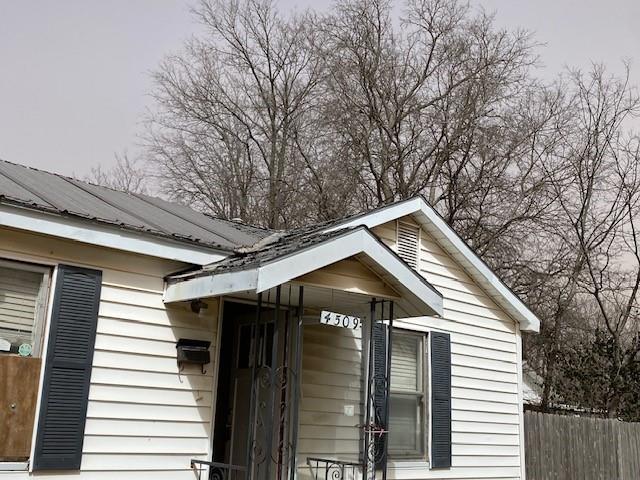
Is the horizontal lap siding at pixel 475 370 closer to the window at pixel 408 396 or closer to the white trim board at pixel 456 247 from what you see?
the white trim board at pixel 456 247

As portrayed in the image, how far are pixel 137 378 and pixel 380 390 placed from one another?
108 inches

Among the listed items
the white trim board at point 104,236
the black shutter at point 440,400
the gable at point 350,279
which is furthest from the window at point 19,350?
the black shutter at point 440,400

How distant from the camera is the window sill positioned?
5290 millimetres

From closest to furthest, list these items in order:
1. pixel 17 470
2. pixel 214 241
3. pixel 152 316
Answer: pixel 17 470 → pixel 152 316 → pixel 214 241

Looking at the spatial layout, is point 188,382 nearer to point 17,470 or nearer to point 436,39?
point 17,470

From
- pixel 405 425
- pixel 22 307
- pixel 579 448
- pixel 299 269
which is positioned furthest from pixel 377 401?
pixel 579 448

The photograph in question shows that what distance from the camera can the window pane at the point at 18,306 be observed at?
5.51m

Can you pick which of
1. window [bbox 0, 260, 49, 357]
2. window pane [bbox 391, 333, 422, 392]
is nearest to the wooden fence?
window pane [bbox 391, 333, 422, 392]

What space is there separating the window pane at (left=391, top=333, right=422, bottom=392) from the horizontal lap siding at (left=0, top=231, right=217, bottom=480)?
2.62m

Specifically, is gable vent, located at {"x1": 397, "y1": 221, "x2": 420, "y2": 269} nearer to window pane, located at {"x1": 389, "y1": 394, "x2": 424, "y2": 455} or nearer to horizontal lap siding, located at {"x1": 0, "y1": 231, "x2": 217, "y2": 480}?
window pane, located at {"x1": 389, "y1": 394, "x2": 424, "y2": 455}

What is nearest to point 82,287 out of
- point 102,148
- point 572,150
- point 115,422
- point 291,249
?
point 115,422

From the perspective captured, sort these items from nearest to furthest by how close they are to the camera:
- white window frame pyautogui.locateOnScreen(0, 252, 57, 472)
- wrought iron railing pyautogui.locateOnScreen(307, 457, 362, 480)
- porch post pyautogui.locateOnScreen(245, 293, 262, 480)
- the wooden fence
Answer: white window frame pyautogui.locateOnScreen(0, 252, 57, 472), porch post pyautogui.locateOnScreen(245, 293, 262, 480), wrought iron railing pyautogui.locateOnScreen(307, 457, 362, 480), the wooden fence

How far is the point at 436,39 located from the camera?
19922 mm

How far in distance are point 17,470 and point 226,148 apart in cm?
1776
